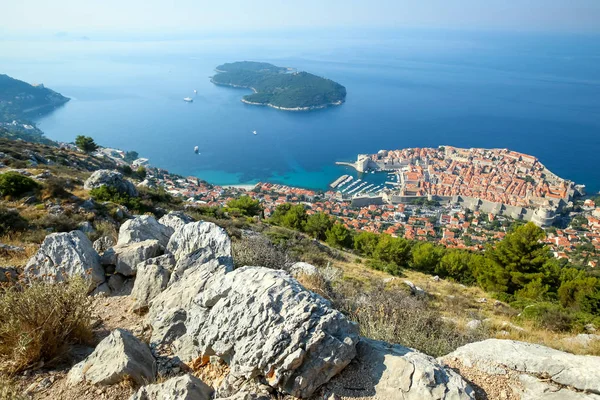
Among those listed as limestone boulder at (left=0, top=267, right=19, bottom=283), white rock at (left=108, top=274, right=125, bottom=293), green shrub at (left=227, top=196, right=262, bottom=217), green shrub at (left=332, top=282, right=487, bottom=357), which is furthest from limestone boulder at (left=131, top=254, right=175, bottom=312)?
green shrub at (left=227, top=196, right=262, bottom=217)

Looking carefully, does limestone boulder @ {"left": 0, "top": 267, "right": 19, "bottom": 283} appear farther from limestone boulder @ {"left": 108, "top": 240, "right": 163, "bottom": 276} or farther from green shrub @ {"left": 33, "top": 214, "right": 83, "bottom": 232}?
green shrub @ {"left": 33, "top": 214, "right": 83, "bottom": 232}

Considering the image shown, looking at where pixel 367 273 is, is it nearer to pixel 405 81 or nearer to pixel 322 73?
pixel 405 81

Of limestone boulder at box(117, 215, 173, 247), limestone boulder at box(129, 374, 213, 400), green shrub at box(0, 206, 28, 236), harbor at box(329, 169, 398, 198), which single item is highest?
limestone boulder at box(129, 374, 213, 400)

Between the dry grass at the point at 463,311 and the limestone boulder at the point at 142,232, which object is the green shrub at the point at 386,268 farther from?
the limestone boulder at the point at 142,232

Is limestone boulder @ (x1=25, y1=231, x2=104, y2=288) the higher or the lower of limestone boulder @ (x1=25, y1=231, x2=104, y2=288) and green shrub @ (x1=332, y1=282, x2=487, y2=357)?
the higher

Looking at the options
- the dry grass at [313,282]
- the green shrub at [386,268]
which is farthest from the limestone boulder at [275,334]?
the green shrub at [386,268]
